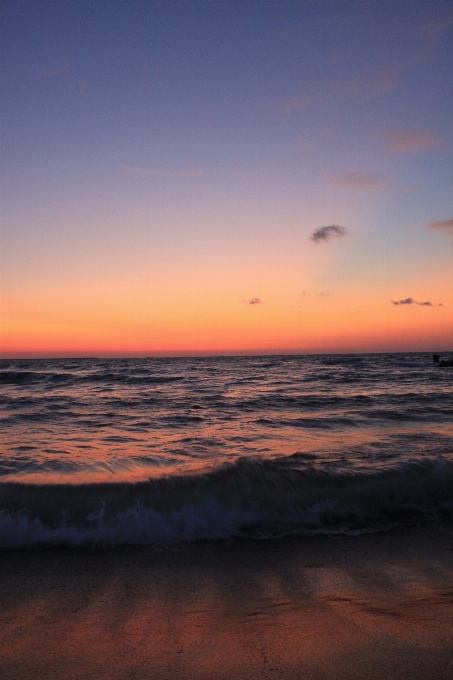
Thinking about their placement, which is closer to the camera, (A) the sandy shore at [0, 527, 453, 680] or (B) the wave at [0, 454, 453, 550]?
(A) the sandy shore at [0, 527, 453, 680]

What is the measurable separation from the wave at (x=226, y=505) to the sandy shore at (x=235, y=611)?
1.24 feet

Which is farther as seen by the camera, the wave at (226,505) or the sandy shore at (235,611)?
the wave at (226,505)

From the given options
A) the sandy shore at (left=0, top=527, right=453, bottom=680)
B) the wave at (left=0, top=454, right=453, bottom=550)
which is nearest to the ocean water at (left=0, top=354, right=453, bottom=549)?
the wave at (left=0, top=454, right=453, bottom=550)

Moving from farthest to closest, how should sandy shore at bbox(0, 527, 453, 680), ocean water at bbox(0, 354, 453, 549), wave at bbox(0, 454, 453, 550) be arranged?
1. ocean water at bbox(0, 354, 453, 549)
2. wave at bbox(0, 454, 453, 550)
3. sandy shore at bbox(0, 527, 453, 680)

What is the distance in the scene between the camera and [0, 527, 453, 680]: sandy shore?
112 inches

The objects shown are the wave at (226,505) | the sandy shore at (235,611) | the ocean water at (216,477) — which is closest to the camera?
the sandy shore at (235,611)

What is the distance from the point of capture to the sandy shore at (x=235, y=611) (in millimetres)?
2834

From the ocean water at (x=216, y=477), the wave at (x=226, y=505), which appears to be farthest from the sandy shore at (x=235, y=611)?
the ocean water at (x=216, y=477)

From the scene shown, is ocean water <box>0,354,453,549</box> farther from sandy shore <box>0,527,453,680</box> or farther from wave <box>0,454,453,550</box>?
sandy shore <box>0,527,453,680</box>

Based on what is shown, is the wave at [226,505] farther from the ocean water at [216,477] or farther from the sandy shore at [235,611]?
the sandy shore at [235,611]

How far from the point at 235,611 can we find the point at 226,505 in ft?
7.99

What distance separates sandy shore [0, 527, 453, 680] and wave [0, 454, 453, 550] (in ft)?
1.24

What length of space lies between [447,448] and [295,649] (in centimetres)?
680

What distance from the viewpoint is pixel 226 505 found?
19.5 feet
